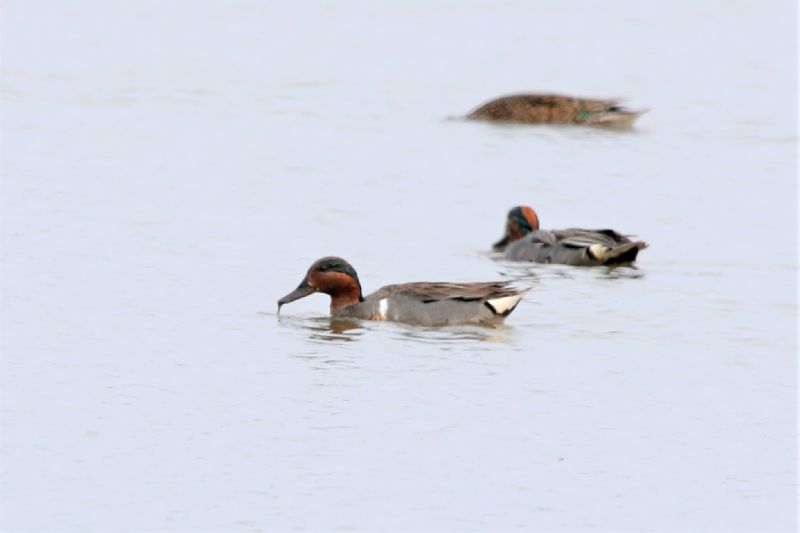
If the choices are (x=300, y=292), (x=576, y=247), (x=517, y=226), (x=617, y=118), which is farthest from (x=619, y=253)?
(x=617, y=118)

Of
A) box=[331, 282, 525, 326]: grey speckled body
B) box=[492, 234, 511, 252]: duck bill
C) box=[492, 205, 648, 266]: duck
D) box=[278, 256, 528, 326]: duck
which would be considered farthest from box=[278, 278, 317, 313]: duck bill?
box=[492, 234, 511, 252]: duck bill

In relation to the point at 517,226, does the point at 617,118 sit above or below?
above

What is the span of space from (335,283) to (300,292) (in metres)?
0.26

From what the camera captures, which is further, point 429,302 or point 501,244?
point 501,244

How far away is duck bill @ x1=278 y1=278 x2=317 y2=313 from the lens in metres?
12.6

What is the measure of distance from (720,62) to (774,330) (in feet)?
56.7

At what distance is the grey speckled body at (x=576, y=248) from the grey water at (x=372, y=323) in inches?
7.1

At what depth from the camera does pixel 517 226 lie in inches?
620

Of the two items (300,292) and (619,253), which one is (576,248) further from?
(300,292)

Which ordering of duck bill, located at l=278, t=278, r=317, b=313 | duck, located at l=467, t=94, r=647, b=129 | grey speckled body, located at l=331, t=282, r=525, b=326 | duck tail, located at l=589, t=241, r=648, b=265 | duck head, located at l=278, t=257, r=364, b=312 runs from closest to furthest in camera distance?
grey speckled body, located at l=331, t=282, r=525, b=326
duck bill, located at l=278, t=278, r=317, b=313
duck head, located at l=278, t=257, r=364, b=312
duck tail, located at l=589, t=241, r=648, b=265
duck, located at l=467, t=94, r=647, b=129

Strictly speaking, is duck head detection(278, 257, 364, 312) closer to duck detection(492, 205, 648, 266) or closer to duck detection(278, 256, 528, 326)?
duck detection(278, 256, 528, 326)

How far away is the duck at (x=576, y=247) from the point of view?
14906 mm

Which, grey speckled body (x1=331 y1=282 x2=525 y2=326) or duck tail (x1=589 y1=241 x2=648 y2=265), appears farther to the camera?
duck tail (x1=589 y1=241 x2=648 y2=265)

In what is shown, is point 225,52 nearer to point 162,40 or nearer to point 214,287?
point 162,40
